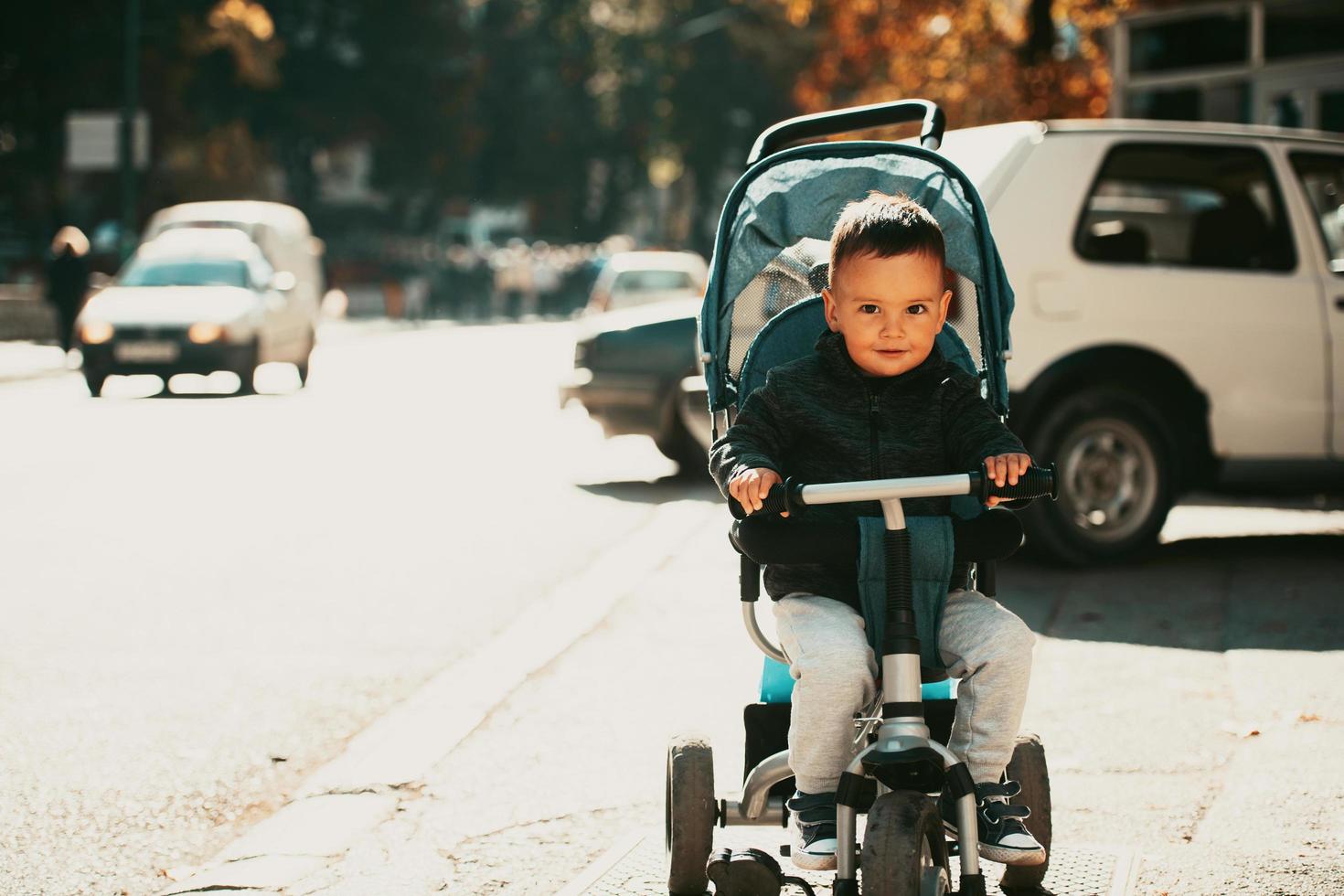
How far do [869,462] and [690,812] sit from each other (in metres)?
0.84

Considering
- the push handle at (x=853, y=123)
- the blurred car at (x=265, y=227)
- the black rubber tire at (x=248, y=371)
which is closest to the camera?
the push handle at (x=853, y=123)

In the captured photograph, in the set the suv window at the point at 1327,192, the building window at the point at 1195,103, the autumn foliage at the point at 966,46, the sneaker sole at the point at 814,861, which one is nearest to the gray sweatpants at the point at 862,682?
the sneaker sole at the point at 814,861

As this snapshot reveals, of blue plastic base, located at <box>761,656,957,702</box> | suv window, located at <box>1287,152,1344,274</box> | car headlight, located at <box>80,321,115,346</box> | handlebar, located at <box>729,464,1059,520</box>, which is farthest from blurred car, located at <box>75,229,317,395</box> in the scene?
handlebar, located at <box>729,464,1059,520</box>

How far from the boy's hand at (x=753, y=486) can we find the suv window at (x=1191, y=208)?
6014 millimetres

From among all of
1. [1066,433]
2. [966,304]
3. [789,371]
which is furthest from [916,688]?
[1066,433]

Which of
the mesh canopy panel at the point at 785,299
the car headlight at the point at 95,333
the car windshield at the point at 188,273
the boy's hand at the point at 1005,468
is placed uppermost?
the mesh canopy panel at the point at 785,299

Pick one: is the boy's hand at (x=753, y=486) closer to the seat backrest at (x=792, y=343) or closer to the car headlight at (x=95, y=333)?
the seat backrest at (x=792, y=343)

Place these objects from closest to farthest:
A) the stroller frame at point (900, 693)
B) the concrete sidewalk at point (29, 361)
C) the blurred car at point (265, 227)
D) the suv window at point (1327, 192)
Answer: the stroller frame at point (900, 693) < the suv window at point (1327, 192) < the concrete sidewalk at point (29, 361) < the blurred car at point (265, 227)

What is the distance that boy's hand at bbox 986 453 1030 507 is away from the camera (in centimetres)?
380

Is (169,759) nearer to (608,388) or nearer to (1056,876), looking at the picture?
(1056,876)

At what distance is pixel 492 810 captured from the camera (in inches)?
211

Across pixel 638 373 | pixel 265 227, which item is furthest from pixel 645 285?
pixel 638 373

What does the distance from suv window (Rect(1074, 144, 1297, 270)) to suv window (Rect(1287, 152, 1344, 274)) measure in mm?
189

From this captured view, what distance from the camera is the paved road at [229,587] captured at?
5539 millimetres
